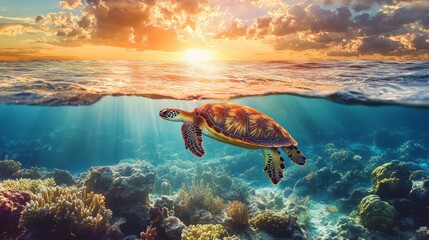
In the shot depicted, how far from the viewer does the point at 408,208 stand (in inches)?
422

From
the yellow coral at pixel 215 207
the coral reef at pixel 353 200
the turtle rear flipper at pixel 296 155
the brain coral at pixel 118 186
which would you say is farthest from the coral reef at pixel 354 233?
the brain coral at pixel 118 186

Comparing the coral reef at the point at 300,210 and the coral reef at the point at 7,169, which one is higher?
the coral reef at the point at 7,169

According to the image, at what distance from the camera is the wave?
42.4ft

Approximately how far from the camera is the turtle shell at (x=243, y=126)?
6500 mm

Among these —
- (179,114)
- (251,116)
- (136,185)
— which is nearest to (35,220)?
(136,185)

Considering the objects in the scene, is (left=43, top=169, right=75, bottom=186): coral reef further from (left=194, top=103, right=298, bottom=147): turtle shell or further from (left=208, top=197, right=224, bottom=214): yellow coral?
(left=194, top=103, right=298, bottom=147): turtle shell

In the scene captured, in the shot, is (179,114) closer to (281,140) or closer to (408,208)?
(281,140)

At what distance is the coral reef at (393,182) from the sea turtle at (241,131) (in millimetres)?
7533

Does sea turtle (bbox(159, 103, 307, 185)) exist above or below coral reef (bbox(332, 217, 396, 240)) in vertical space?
above

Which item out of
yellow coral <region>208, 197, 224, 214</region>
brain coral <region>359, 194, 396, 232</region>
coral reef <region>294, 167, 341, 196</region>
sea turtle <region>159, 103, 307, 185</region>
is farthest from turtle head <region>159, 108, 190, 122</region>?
coral reef <region>294, 167, 341, 196</region>

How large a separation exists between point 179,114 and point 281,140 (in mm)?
2704

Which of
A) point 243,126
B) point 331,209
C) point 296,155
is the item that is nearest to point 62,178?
point 243,126

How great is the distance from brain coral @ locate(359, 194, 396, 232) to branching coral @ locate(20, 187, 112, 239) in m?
9.75

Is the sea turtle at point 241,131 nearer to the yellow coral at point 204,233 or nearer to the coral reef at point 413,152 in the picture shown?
the yellow coral at point 204,233
